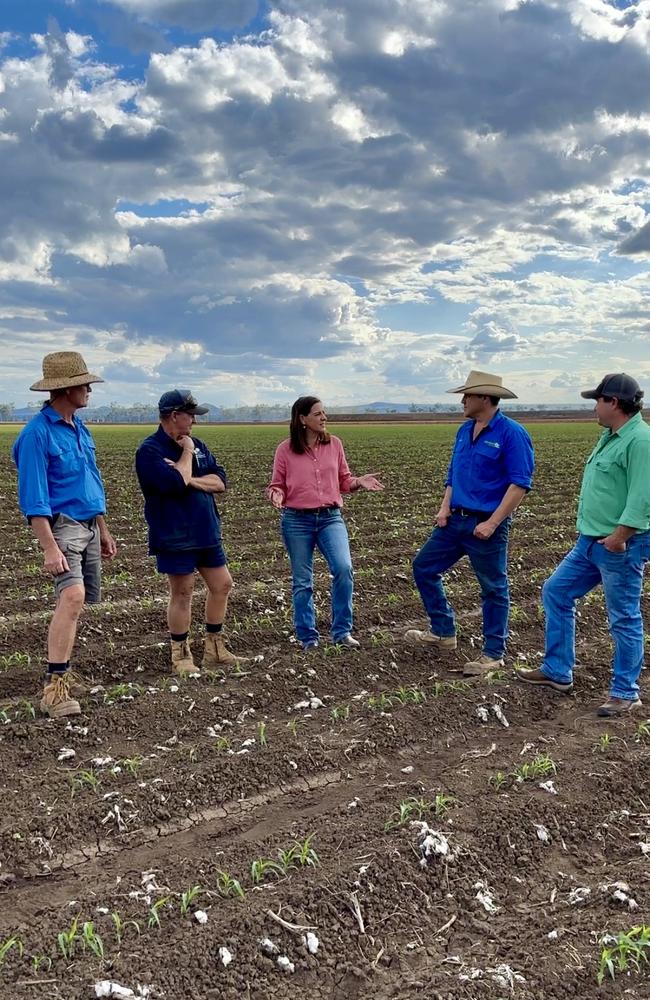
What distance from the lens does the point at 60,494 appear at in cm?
577

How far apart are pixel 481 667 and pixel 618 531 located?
5.85 feet

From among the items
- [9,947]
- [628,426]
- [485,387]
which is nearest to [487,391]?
[485,387]

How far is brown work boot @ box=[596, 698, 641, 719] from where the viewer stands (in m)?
5.82

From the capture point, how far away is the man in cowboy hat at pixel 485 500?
20.6 ft

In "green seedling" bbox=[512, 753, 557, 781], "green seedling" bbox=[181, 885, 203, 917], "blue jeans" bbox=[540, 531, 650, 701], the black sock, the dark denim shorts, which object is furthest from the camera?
the dark denim shorts

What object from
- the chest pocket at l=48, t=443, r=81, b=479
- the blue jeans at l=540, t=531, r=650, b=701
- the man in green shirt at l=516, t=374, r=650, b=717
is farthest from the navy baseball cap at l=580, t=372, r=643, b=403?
the chest pocket at l=48, t=443, r=81, b=479

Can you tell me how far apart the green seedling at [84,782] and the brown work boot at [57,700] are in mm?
926

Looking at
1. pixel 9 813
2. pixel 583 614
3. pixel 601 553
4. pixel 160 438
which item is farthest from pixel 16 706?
pixel 583 614

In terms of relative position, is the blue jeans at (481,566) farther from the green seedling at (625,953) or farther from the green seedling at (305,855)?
the green seedling at (625,953)

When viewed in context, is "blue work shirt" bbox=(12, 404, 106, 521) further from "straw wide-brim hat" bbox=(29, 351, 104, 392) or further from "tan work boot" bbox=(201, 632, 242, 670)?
"tan work boot" bbox=(201, 632, 242, 670)

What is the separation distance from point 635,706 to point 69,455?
4613 mm

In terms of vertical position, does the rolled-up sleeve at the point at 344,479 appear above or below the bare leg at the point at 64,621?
above

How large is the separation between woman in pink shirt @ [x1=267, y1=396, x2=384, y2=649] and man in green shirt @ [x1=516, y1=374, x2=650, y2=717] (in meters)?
1.79

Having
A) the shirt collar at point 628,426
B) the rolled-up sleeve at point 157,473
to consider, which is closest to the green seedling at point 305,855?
the rolled-up sleeve at point 157,473
